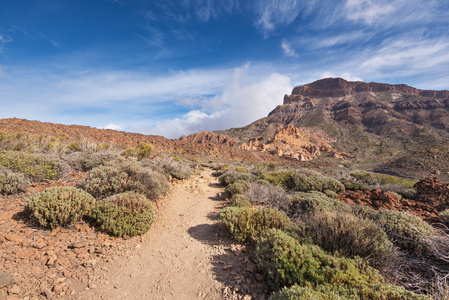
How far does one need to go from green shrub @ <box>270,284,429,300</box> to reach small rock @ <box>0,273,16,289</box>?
3.56 metres

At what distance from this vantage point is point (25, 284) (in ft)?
8.52

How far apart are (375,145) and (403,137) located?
991 centimetres

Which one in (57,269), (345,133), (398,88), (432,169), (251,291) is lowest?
(432,169)

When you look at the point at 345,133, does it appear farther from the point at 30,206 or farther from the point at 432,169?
the point at 30,206

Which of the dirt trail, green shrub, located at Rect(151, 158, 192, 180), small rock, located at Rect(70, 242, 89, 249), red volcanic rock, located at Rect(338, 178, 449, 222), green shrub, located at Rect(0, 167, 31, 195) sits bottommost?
red volcanic rock, located at Rect(338, 178, 449, 222)

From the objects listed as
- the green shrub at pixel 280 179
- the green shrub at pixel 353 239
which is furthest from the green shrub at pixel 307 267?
the green shrub at pixel 280 179

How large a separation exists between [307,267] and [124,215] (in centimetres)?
394

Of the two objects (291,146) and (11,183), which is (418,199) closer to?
(11,183)

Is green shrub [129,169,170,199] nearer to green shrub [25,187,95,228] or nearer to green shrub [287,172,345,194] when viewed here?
green shrub [25,187,95,228]

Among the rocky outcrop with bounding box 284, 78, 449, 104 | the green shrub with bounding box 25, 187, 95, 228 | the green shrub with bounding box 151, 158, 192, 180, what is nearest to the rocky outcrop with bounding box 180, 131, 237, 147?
the green shrub with bounding box 151, 158, 192, 180

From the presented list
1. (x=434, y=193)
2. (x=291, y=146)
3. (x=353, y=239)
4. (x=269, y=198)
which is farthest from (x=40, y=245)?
(x=291, y=146)

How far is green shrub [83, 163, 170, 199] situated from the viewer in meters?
5.40

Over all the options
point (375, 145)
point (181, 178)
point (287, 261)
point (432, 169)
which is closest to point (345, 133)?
point (375, 145)

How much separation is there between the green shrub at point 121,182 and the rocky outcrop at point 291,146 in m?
45.2
